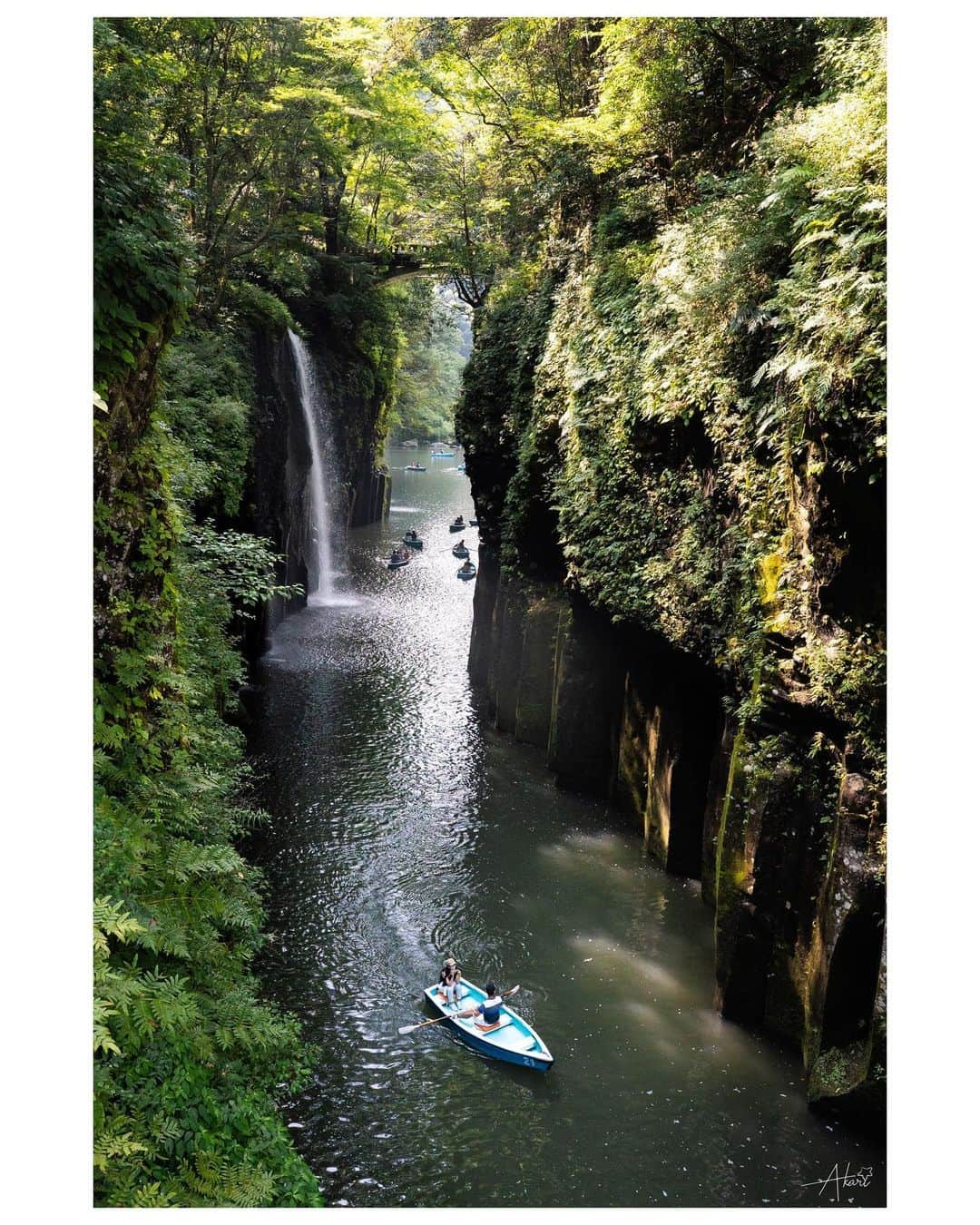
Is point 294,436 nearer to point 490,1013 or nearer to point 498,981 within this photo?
point 498,981

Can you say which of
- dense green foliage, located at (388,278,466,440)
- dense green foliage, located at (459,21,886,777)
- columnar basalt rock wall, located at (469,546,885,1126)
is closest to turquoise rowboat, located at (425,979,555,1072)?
columnar basalt rock wall, located at (469,546,885,1126)

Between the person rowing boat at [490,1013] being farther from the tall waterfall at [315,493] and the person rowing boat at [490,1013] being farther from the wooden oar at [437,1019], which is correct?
the tall waterfall at [315,493]

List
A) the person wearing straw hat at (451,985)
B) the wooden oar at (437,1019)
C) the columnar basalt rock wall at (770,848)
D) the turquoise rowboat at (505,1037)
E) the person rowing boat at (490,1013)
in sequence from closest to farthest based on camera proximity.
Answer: the columnar basalt rock wall at (770,848) < the turquoise rowboat at (505,1037) < the person rowing boat at (490,1013) < the wooden oar at (437,1019) < the person wearing straw hat at (451,985)

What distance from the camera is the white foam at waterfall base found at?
2938cm

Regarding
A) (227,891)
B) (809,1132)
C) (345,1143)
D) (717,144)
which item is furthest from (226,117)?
(809,1132)

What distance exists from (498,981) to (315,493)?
77.8ft

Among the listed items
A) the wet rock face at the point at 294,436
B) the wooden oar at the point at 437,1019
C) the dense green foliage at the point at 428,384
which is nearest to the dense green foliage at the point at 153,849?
the wooden oar at the point at 437,1019

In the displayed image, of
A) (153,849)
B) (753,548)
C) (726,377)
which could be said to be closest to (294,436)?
(726,377)

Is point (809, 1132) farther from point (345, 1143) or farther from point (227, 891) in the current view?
point (227, 891)

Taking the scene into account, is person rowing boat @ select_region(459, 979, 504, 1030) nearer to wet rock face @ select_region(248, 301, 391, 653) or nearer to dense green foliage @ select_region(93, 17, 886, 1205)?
dense green foliage @ select_region(93, 17, 886, 1205)

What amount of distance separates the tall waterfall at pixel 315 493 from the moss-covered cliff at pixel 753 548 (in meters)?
14.3

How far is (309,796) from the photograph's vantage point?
1608 cm

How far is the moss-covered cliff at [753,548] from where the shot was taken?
27.7 feet

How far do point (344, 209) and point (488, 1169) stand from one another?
30479 mm
